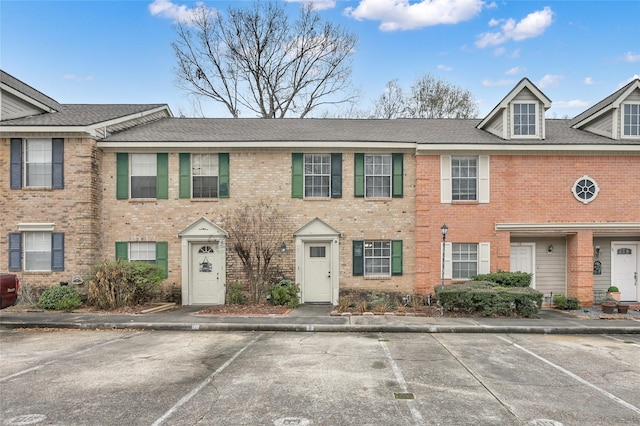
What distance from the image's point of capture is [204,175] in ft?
47.5

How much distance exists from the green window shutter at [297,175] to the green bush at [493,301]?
595 centimetres

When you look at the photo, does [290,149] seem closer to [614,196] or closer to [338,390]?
[338,390]

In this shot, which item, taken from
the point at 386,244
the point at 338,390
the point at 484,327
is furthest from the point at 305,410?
the point at 386,244

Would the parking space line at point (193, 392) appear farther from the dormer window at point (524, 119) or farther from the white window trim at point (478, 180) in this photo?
the dormer window at point (524, 119)

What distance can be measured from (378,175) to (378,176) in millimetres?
36

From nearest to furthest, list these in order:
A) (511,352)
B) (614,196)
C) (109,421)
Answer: (109,421) < (511,352) < (614,196)

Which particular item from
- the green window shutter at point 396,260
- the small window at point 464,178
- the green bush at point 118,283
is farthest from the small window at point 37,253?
the small window at point 464,178

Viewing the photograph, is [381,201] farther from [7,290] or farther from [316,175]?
[7,290]

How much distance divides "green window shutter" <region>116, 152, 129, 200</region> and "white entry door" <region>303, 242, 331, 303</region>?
6.67 metres

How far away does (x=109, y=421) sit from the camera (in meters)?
4.95

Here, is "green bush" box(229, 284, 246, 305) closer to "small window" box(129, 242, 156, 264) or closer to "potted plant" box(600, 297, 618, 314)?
"small window" box(129, 242, 156, 264)

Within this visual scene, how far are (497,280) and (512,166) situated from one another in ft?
13.5

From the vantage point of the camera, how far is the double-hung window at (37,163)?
13555 mm

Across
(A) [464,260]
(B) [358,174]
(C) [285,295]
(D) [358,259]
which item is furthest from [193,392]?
(A) [464,260]
